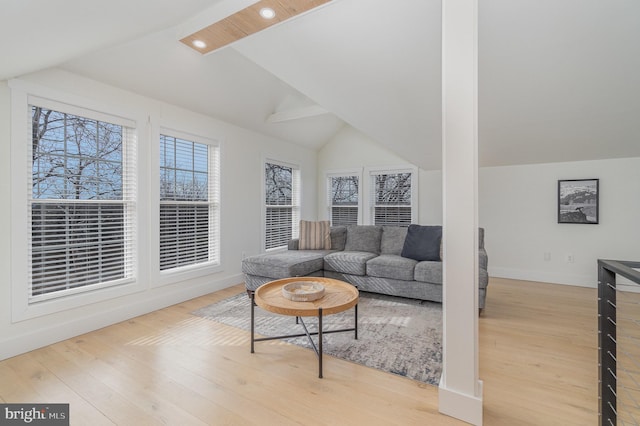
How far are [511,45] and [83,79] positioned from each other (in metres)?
3.66

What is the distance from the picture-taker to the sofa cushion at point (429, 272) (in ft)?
10.7

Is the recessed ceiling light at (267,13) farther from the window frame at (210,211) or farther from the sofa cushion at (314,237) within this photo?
the sofa cushion at (314,237)

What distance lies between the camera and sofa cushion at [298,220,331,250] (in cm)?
448

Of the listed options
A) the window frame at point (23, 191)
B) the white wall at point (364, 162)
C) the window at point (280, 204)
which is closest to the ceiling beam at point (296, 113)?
the window at point (280, 204)

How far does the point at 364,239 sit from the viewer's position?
4.41m

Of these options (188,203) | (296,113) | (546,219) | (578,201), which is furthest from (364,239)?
(578,201)

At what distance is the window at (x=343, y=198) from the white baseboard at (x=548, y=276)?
2.59 metres

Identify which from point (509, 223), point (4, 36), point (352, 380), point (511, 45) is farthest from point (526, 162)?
point (4, 36)

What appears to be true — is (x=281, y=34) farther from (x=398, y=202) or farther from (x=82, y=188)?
(x=398, y=202)

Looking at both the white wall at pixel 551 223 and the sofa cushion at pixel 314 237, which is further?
the sofa cushion at pixel 314 237

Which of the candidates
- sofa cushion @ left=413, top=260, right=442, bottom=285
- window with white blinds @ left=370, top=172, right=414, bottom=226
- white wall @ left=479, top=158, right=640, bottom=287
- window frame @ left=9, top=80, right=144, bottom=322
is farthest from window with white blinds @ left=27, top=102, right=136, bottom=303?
white wall @ left=479, top=158, right=640, bottom=287

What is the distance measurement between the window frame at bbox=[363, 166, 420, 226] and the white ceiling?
1.02 m

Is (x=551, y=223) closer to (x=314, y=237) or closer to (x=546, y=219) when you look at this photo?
(x=546, y=219)

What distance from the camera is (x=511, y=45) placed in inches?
85.9
